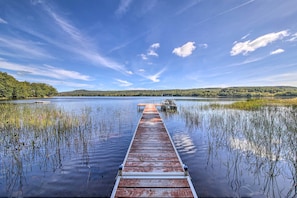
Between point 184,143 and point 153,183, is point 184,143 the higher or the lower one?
the lower one

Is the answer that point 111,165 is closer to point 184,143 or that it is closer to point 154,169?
point 154,169

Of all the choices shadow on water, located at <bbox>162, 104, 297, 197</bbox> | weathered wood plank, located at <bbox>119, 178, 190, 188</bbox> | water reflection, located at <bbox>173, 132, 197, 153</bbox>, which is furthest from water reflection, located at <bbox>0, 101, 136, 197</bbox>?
shadow on water, located at <bbox>162, 104, 297, 197</bbox>

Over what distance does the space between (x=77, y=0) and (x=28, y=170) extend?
10353 mm

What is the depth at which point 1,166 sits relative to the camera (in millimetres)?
4297

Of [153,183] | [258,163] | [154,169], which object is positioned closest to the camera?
[153,183]

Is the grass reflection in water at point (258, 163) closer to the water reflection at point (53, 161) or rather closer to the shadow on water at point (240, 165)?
the shadow on water at point (240, 165)

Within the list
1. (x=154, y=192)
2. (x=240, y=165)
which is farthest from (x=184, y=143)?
(x=154, y=192)

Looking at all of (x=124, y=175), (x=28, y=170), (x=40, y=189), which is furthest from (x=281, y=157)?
(x=28, y=170)

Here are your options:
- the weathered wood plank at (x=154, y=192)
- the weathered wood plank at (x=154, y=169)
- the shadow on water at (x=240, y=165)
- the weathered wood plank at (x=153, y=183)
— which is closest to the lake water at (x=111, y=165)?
the shadow on water at (x=240, y=165)

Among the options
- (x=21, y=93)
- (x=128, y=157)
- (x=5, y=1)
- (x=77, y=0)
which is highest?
(x=77, y=0)

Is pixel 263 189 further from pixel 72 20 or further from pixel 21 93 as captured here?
pixel 21 93

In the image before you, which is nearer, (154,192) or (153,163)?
A: (154,192)

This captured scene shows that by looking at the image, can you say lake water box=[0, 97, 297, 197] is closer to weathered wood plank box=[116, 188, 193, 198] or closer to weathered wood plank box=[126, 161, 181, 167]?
weathered wood plank box=[126, 161, 181, 167]

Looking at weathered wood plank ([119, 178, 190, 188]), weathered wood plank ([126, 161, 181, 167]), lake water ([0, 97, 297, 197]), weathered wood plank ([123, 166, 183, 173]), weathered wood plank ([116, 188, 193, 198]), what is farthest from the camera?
weathered wood plank ([126, 161, 181, 167])
